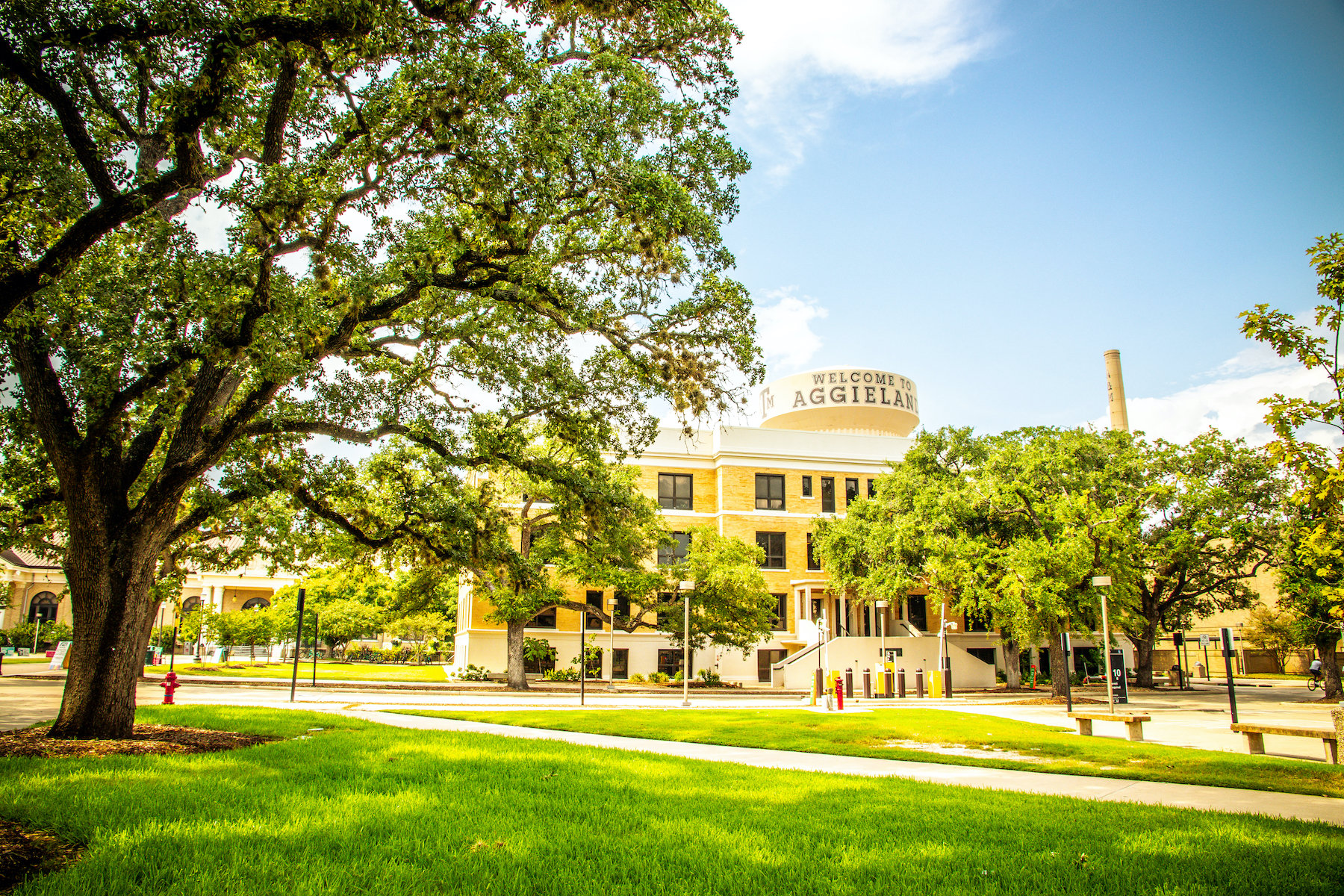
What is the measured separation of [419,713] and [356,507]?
697 centimetres

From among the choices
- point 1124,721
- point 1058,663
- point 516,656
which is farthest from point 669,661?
point 1124,721

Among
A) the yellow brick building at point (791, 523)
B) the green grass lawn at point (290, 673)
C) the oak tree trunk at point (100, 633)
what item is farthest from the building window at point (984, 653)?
the oak tree trunk at point (100, 633)

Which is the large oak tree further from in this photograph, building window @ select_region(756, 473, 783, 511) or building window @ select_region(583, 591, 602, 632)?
building window @ select_region(756, 473, 783, 511)

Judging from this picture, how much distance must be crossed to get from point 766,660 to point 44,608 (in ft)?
193

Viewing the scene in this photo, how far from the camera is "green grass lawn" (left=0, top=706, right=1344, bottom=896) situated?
4.52 m

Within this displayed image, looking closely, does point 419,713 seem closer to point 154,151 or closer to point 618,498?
point 618,498

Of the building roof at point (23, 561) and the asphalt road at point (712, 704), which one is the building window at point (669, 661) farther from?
the building roof at point (23, 561)

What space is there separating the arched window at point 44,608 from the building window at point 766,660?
182 feet

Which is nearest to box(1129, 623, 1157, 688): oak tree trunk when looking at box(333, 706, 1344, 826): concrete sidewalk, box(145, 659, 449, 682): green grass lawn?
box(145, 659, 449, 682): green grass lawn

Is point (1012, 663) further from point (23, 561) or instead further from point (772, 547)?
point (23, 561)

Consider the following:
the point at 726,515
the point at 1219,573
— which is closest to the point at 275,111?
the point at 726,515

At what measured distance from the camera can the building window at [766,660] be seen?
4309cm

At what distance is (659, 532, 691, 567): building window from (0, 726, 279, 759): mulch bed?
32402 millimetres

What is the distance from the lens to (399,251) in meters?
11.8
